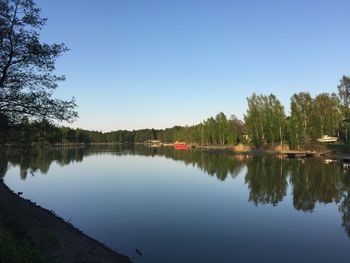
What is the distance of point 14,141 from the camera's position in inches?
639

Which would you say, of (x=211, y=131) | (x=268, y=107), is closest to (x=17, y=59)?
(x=268, y=107)

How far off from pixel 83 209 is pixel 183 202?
10502 mm

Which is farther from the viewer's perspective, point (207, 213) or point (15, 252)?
point (207, 213)

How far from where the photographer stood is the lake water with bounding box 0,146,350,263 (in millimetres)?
21688

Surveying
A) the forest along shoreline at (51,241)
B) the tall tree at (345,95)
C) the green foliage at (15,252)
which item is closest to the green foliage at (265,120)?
the tall tree at (345,95)

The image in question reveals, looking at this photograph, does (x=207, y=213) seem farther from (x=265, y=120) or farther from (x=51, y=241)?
(x=265, y=120)

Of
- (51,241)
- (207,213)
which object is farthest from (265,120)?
(51,241)

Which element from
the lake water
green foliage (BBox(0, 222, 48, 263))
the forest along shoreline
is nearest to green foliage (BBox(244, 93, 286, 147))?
the lake water

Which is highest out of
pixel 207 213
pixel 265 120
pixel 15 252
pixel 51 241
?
pixel 265 120

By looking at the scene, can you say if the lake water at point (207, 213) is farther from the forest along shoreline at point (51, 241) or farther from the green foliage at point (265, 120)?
the green foliage at point (265, 120)

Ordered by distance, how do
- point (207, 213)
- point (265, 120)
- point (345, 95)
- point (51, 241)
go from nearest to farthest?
point (51, 241), point (207, 213), point (345, 95), point (265, 120)

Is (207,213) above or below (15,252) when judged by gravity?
below

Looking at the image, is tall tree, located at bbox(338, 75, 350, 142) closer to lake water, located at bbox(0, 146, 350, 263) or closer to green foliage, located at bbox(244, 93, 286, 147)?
green foliage, located at bbox(244, 93, 286, 147)

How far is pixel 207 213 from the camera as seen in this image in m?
33.1
